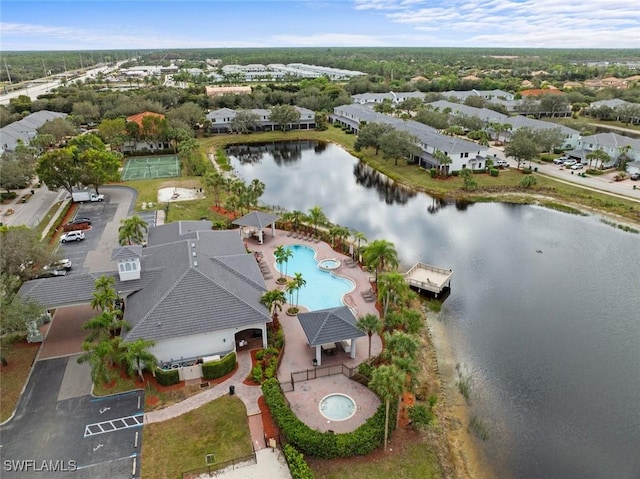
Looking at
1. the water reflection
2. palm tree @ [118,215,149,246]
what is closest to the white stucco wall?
palm tree @ [118,215,149,246]

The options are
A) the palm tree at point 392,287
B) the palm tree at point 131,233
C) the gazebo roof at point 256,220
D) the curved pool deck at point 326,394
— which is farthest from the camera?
the gazebo roof at point 256,220

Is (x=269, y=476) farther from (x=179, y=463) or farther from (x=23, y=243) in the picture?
(x=23, y=243)

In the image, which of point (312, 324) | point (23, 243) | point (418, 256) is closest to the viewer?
point (312, 324)

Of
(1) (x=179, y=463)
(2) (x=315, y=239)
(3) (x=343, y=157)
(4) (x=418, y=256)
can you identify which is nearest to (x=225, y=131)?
(3) (x=343, y=157)

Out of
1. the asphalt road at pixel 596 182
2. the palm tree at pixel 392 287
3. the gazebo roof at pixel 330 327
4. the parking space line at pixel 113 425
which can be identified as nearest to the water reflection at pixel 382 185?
the asphalt road at pixel 596 182

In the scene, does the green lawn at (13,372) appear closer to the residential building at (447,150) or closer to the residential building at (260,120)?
the residential building at (447,150)

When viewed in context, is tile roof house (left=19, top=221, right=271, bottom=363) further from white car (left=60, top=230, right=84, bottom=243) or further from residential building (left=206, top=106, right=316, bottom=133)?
residential building (left=206, top=106, right=316, bottom=133)
